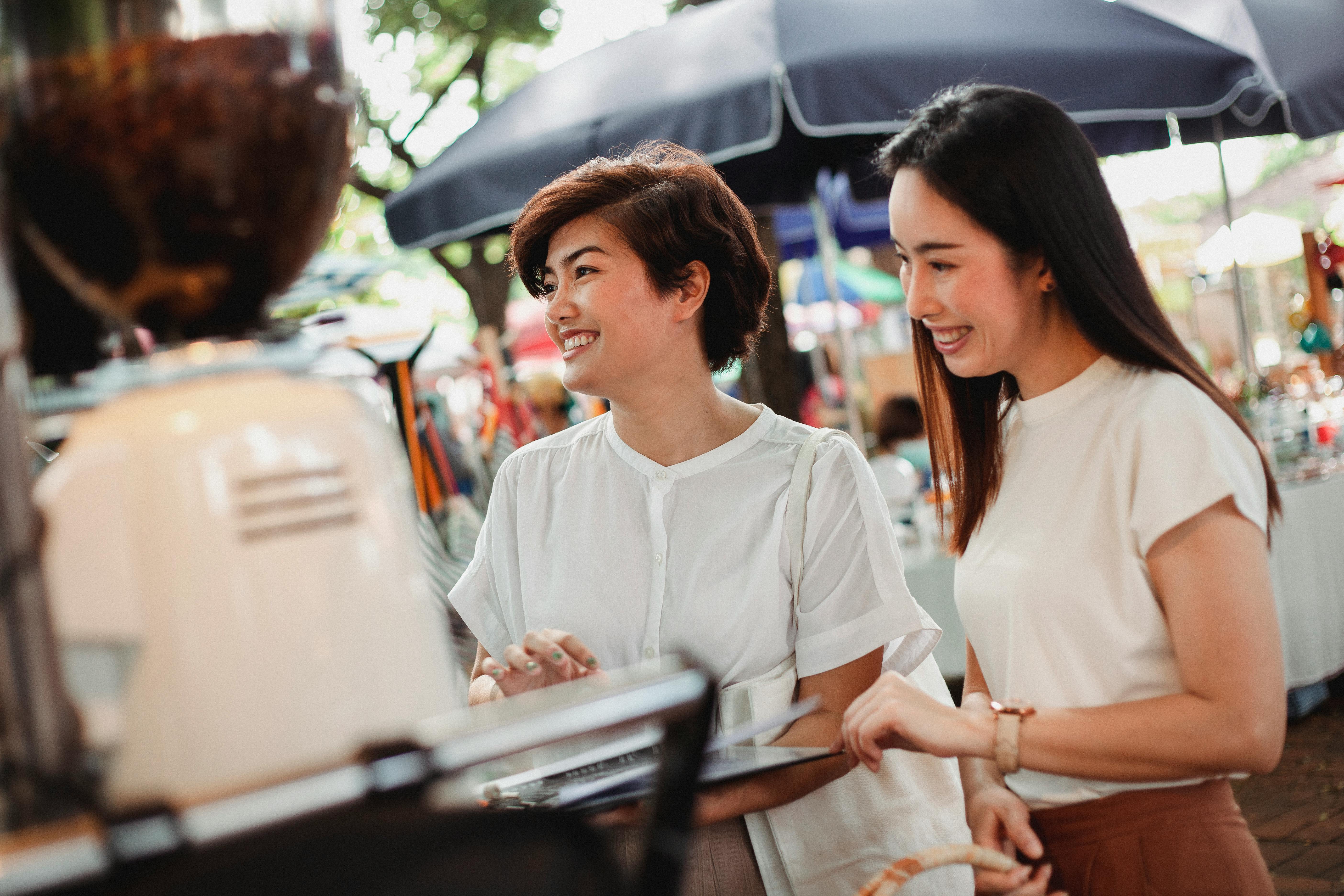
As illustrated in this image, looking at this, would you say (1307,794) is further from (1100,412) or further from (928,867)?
(928,867)

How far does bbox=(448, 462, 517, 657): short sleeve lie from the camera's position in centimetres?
211

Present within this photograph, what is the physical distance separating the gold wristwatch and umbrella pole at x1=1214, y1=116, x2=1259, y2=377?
502 cm

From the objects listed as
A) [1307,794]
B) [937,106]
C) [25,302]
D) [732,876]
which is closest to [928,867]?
[732,876]

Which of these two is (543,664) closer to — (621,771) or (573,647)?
(573,647)

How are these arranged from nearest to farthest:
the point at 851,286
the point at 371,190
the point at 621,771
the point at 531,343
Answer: the point at 621,771
the point at 371,190
the point at 531,343
the point at 851,286

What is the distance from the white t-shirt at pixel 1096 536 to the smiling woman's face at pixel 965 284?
0.11 meters

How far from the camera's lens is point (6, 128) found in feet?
2.06

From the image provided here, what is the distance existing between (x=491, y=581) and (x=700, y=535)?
0.45 m

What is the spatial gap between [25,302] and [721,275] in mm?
1633

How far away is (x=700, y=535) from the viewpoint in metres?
1.96

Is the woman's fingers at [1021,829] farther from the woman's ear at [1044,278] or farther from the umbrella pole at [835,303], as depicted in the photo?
the umbrella pole at [835,303]

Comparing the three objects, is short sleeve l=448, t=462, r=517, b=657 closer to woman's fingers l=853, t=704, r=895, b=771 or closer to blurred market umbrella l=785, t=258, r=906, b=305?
woman's fingers l=853, t=704, r=895, b=771

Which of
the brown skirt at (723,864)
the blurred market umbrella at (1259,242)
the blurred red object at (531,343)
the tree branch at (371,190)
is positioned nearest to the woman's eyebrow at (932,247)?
the brown skirt at (723,864)

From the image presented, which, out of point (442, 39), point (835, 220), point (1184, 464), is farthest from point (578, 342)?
point (442, 39)
